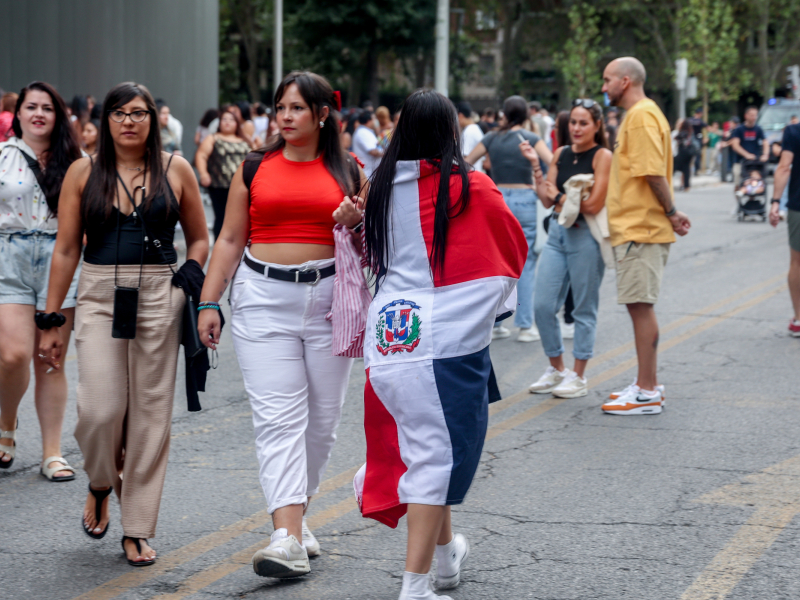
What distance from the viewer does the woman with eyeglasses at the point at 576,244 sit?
6.40m

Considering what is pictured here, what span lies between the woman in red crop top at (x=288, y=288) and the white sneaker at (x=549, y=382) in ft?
10.0

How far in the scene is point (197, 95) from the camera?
20.2 m

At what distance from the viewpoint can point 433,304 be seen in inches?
131

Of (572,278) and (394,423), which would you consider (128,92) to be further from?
(572,278)

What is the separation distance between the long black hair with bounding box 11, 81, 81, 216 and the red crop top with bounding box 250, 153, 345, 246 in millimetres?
1482

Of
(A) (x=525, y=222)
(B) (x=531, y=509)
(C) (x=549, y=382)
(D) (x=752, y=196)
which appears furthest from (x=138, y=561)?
(D) (x=752, y=196)

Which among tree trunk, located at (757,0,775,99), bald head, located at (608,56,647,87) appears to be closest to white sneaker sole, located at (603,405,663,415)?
bald head, located at (608,56,647,87)

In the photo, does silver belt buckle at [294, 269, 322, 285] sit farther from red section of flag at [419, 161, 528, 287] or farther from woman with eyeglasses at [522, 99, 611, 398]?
woman with eyeglasses at [522, 99, 611, 398]

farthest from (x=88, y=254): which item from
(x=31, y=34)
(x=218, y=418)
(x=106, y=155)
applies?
(x=31, y=34)

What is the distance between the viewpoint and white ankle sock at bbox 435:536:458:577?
12.0ft

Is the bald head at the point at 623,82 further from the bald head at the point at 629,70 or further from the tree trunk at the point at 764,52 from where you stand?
the tree trunk at the point at 764,52

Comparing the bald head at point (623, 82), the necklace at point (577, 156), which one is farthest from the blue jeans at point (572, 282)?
the bald head at point (623, 82)

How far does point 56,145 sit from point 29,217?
38cm

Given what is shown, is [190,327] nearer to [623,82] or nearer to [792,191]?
[623,82]
